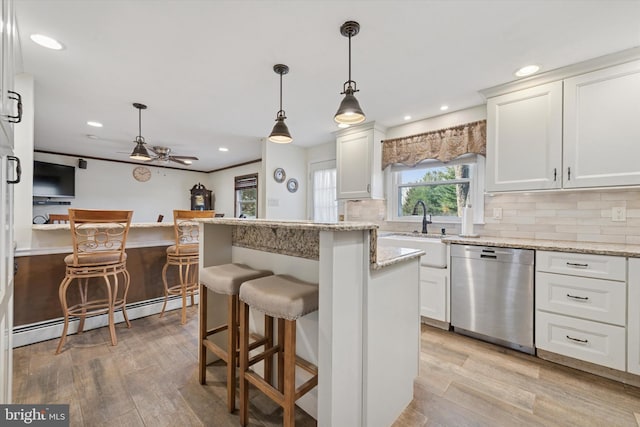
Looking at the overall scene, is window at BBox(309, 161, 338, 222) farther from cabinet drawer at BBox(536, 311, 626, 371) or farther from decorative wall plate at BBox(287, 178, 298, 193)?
cabinet drawer at BBox(536, 311, 626, 371)

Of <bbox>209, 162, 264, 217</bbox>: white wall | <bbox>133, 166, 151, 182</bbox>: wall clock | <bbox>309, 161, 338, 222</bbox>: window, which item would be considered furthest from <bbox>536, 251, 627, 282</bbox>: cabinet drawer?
<bbox>133, 166, 151, 182</bbox>: wall clock

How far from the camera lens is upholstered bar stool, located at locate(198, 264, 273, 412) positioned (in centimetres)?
152

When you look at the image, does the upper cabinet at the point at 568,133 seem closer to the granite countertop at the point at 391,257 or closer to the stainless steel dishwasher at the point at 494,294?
the stainless steel dishwasher at the point at 494,294

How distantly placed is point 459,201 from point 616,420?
6.88 ft

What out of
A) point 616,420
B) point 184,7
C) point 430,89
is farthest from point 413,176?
point 184,7

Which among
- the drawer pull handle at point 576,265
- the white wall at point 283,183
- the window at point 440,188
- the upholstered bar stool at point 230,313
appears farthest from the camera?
the white wall at point 283,183

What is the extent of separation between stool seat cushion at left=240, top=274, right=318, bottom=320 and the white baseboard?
7.55 feet

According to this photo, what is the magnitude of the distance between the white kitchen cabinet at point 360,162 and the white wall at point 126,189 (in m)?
5.41

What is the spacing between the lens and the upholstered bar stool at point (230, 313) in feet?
Result: 4.99

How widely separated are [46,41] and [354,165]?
3.09 metres

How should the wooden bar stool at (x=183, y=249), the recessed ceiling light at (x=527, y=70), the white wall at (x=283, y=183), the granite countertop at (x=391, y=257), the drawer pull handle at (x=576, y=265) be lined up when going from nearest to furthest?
1. the granite countertop at (x=391, y=257)
2. the drawer pull handle at (x=576, y=265)
3. the recessed ceiling light at (x=527, y=70)
4. the wooden bar stool at (x=183, y=249)
5. the white wall at (x=283, y=183)

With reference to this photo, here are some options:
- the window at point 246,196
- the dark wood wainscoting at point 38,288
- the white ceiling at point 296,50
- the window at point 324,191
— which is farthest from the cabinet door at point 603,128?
the window at point 246,196

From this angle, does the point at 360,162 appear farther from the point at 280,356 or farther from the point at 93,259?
the point at 93,259

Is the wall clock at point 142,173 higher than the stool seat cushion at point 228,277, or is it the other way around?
the wall clock at point 142,173
